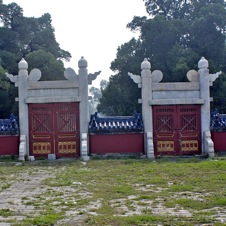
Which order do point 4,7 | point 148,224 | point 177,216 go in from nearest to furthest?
point 148,224, point 177,216, point 4,7

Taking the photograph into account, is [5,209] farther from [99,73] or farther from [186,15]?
[186,15]

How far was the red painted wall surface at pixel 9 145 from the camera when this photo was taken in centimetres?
1631

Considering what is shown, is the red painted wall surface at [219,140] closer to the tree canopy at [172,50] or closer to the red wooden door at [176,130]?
the red wooden door at [176,130]

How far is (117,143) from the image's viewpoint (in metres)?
16.4

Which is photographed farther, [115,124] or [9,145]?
[115,124]

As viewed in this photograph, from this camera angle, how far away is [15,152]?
643 inches

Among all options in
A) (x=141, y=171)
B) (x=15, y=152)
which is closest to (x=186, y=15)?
(x=15, y=152)

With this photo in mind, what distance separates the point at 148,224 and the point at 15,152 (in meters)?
11.1

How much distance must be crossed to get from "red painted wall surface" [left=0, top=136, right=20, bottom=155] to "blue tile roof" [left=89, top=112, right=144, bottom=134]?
3.05m

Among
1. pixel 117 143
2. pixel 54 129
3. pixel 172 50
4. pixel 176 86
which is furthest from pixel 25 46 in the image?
pixel 176 86

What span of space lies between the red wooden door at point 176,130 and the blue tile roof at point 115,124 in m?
0.70

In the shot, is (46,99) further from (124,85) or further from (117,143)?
(124,85)

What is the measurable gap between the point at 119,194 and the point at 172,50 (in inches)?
847

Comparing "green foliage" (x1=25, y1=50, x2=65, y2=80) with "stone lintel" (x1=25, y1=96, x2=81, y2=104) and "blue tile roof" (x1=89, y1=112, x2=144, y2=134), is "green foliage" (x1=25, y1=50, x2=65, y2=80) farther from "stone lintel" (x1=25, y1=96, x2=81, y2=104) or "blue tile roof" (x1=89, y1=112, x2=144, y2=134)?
"blue tile roof" (x1=89, y1=112, x2=144, y2=134)
